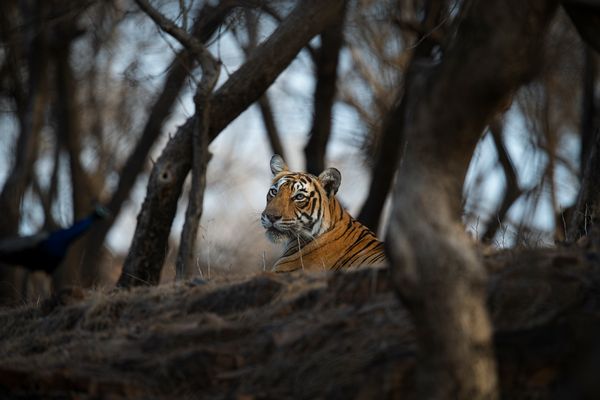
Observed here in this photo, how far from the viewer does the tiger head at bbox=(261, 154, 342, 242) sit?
8109 millimetres

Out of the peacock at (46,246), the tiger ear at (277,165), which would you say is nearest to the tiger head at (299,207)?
the tiger ear at (277,165)

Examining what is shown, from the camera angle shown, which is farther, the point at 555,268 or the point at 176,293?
the point at 176,293

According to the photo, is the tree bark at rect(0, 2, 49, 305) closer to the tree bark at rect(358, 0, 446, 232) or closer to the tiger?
the tree bark at rect(358, 0, 446, 232)

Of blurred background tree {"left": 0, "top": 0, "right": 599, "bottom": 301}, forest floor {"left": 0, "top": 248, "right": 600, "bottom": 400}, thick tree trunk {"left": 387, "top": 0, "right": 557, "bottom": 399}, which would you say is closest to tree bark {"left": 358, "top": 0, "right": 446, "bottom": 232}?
blurred background tree {"left": 0, "top": 0, "right": 599, "bottom": 301}

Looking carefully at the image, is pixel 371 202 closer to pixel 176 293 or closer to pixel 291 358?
pixel 176 293

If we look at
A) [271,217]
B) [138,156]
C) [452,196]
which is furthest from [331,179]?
[138,156]

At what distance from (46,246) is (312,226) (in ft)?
7.75

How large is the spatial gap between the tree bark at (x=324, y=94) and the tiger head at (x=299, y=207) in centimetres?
465

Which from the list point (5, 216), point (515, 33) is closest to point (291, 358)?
point (515, 33)

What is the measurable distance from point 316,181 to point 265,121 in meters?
7.56

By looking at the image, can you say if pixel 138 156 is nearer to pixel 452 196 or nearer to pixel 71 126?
pixel 71 126

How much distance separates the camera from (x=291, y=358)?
455 centimetres

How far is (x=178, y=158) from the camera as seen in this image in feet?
29.3

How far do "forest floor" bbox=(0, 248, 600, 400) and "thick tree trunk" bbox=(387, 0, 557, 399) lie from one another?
43 cm
